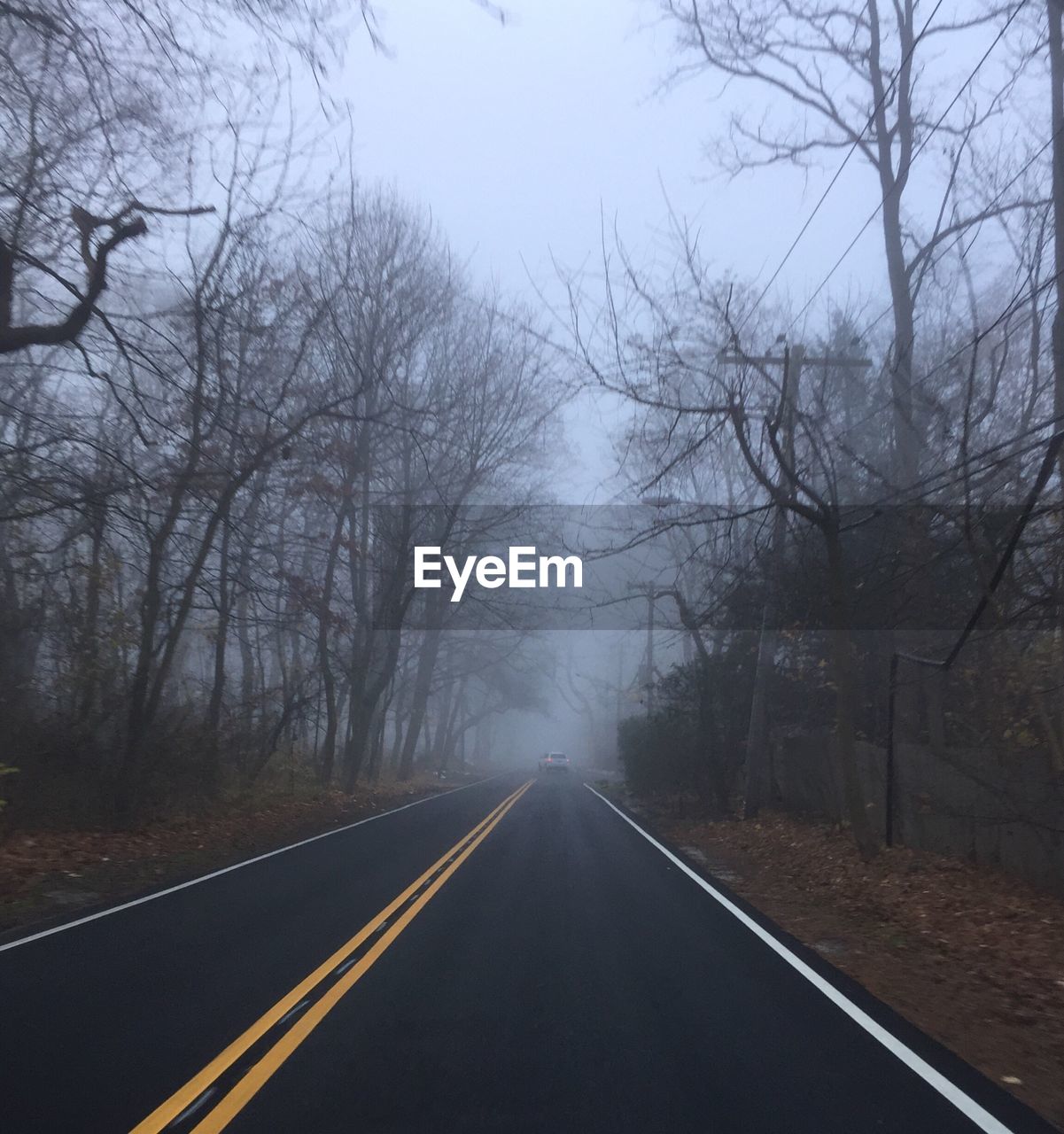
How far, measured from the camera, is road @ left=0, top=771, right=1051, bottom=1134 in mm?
5410

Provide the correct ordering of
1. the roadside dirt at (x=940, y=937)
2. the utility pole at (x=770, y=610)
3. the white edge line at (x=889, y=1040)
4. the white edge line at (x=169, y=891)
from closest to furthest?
the white edge line at (x=889, y=1040) → the roadside dirt at (x=940, y=937) → the white edge line at (x=169, y=891) → the utility pole at (x=770, y=610)

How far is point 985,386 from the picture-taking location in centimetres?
1964

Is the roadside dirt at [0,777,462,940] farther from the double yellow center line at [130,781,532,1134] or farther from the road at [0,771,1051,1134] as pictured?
the double yellow center line at [130,781,532,1134]

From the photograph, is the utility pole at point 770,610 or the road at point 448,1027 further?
the utility pole at point 770,610

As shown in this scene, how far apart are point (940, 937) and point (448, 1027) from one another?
6204 millimetres

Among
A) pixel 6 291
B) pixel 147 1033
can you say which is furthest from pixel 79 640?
pixel 147 1033

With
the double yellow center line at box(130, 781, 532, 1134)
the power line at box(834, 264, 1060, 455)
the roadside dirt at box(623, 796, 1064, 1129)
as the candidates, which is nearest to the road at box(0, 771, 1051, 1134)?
the double yellow center line at box(130, 781, 532, 1134)

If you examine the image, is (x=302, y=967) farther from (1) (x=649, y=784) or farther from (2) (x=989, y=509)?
(1) (x=649, y=784)

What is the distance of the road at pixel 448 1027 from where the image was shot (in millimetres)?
5410

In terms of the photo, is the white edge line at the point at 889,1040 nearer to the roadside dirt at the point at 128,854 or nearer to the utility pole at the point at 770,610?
the roadside dirt at the point at 128,854

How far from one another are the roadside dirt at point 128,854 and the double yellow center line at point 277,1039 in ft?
10.5

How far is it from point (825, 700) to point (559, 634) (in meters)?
22.8

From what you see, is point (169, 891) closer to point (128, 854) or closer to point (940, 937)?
point (128, 854)

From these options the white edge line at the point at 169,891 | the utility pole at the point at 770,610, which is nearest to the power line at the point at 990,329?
the utility pole at the point at 770,610
